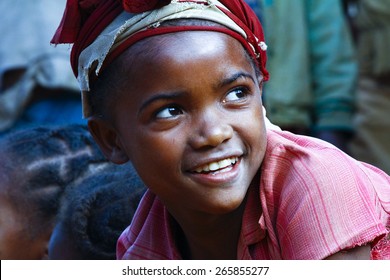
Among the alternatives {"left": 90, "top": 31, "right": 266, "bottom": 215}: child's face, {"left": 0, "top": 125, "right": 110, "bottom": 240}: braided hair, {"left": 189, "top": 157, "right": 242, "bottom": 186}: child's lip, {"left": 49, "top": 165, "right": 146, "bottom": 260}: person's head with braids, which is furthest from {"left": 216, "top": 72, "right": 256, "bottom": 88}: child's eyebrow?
{"left": 0, "top": 125, "right": 110, "bottom": 240}: braided hair

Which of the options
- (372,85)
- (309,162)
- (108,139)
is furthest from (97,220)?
(372,85)

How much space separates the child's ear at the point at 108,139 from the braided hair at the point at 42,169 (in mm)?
766

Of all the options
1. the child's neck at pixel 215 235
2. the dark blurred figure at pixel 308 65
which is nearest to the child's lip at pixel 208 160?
the child's neck at pixel 215 235

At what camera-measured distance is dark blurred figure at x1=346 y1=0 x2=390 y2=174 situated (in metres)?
4.96

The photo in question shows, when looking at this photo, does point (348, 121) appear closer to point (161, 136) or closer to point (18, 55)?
point (18, 55)

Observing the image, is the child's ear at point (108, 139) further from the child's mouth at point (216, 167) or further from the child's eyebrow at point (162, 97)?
the child's mouth at point (216, 167)

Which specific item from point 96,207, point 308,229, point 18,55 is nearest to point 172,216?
point 96,207

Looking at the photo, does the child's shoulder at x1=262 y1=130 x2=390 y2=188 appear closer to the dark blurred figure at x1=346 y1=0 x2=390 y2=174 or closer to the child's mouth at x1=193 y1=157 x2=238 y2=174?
the child's mouth at x1=193 y1=157 x2=238 y2=174

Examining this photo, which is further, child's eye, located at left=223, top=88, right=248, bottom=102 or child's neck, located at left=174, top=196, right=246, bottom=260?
child's neck, located at left=174, top=196, right=246, bottom=260

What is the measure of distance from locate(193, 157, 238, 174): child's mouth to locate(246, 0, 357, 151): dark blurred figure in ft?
8.26

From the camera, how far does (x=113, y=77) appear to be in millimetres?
2611

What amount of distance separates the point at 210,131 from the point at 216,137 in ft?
0.08

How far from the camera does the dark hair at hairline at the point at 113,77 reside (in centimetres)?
252

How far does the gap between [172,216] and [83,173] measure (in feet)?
2.45
